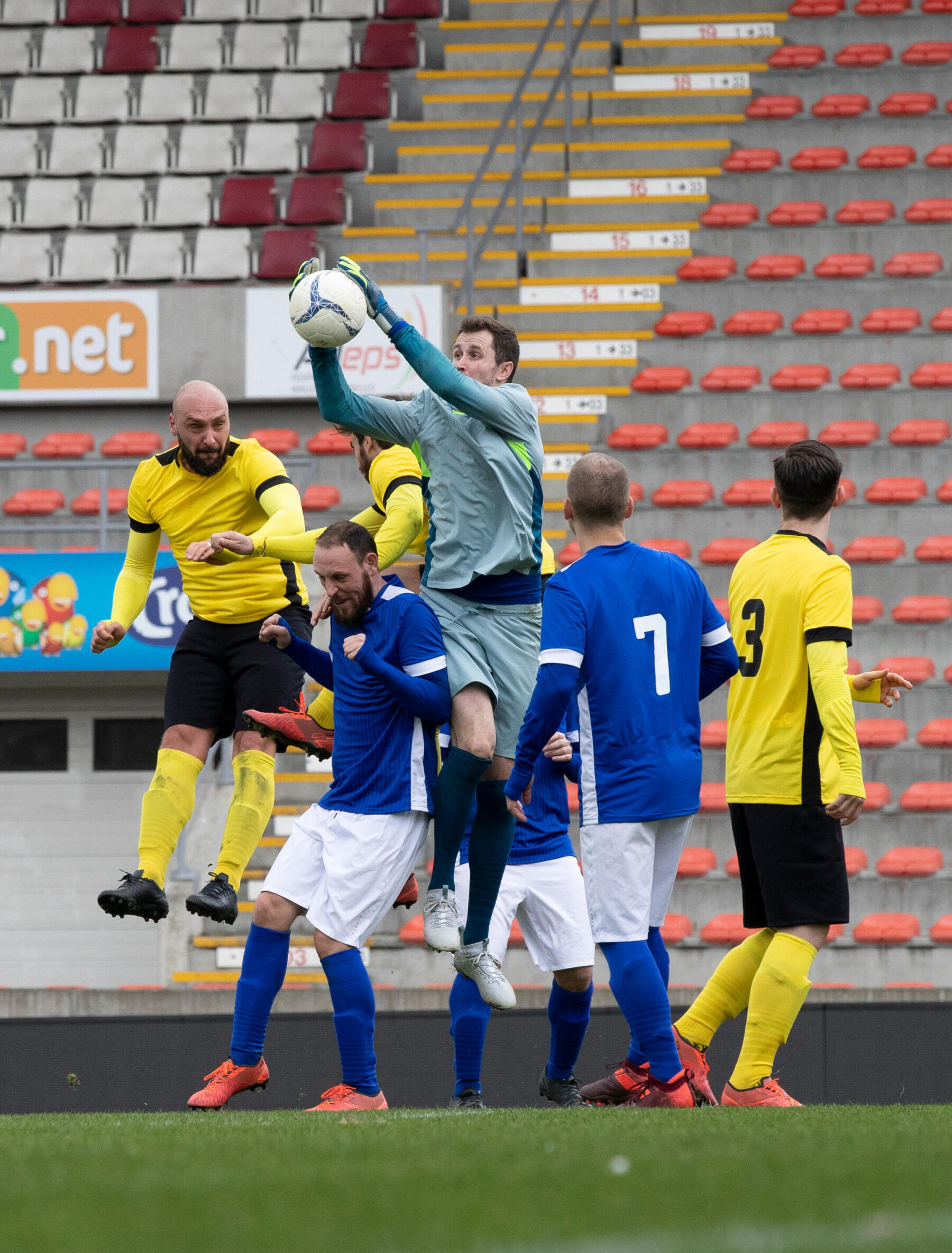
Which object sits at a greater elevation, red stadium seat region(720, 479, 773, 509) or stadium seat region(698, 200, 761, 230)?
stadium seat region(698, 200, 761, 230)

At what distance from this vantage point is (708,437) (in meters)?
12.5

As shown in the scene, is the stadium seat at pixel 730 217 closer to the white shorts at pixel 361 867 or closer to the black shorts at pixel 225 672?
the black shorts at pixel 225 672

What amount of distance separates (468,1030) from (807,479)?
216cm

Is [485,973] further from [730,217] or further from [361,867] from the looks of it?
[730,217]

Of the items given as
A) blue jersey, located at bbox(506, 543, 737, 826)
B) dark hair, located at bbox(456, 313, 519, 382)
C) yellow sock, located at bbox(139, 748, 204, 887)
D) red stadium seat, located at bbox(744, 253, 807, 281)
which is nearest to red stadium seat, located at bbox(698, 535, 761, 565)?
red stadium seat, located at bbox(744, 253, 807, 281)

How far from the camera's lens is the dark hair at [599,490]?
4.79 m

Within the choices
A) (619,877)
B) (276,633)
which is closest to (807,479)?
(619,877)

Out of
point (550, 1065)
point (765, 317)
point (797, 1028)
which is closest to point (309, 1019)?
point (550, 1065)

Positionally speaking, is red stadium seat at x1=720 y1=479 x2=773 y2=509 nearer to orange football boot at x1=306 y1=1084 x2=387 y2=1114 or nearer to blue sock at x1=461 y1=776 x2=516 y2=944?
blue sock at x1=461 y1=776 x2=516 y2=944

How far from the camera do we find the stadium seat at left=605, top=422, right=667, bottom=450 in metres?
12.5

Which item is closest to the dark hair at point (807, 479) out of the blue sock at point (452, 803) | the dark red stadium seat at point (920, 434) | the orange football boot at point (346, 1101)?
the blue sock at point (452, 803)

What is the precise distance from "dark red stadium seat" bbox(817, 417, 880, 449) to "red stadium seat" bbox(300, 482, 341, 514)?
3657 millimetres

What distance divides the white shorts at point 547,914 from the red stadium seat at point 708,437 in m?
7.31

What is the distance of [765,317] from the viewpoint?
1338 centimetres
